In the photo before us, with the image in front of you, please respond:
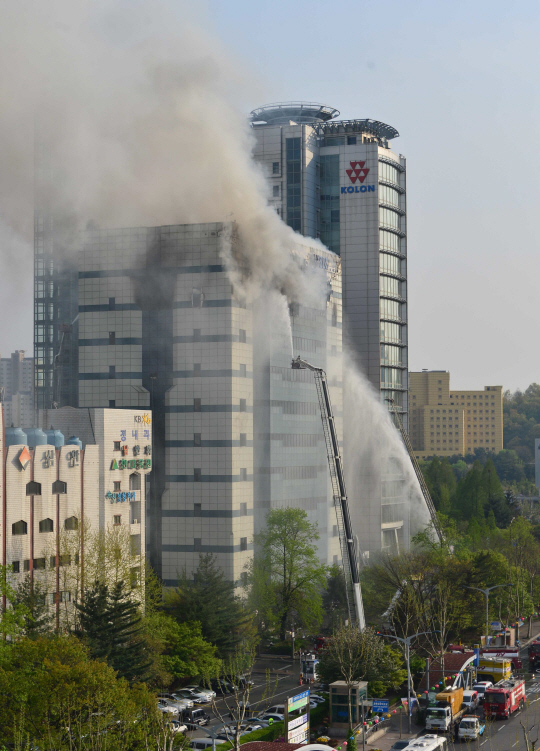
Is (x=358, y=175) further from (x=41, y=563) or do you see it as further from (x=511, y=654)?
(x=41, y=563)

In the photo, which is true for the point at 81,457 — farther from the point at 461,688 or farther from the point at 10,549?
the point at 461,688

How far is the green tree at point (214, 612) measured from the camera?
3275 inches

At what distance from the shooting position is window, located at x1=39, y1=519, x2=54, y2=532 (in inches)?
3091

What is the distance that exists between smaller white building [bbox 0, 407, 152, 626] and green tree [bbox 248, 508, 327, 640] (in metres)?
15.3

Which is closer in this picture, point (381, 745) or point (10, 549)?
point (381, 745)

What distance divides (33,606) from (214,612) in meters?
18.4

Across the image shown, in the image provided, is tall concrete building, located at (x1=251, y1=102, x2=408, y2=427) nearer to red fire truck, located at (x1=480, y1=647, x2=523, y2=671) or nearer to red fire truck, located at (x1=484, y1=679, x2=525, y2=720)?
red fire truck, located at (x1=480, y1=647, x2=523, y2=671)

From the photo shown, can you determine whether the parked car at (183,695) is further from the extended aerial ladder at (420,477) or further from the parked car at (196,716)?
the extended aerial ladder at (420,477)

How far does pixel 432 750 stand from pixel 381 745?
22.4 ft

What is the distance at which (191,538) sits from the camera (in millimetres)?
102500

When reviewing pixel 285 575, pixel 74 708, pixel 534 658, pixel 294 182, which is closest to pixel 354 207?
pixel 294 182

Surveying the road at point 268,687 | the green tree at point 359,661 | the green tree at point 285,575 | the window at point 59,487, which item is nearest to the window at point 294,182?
the green tree at point 285,575

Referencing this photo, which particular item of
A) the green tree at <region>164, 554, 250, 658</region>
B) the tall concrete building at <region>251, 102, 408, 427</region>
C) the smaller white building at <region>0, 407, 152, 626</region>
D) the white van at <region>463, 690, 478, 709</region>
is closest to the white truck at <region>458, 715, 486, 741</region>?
the white van at <region>463, 690, 478, 709</region>

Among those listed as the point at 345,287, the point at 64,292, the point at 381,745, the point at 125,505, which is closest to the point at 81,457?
the point at 125,505
